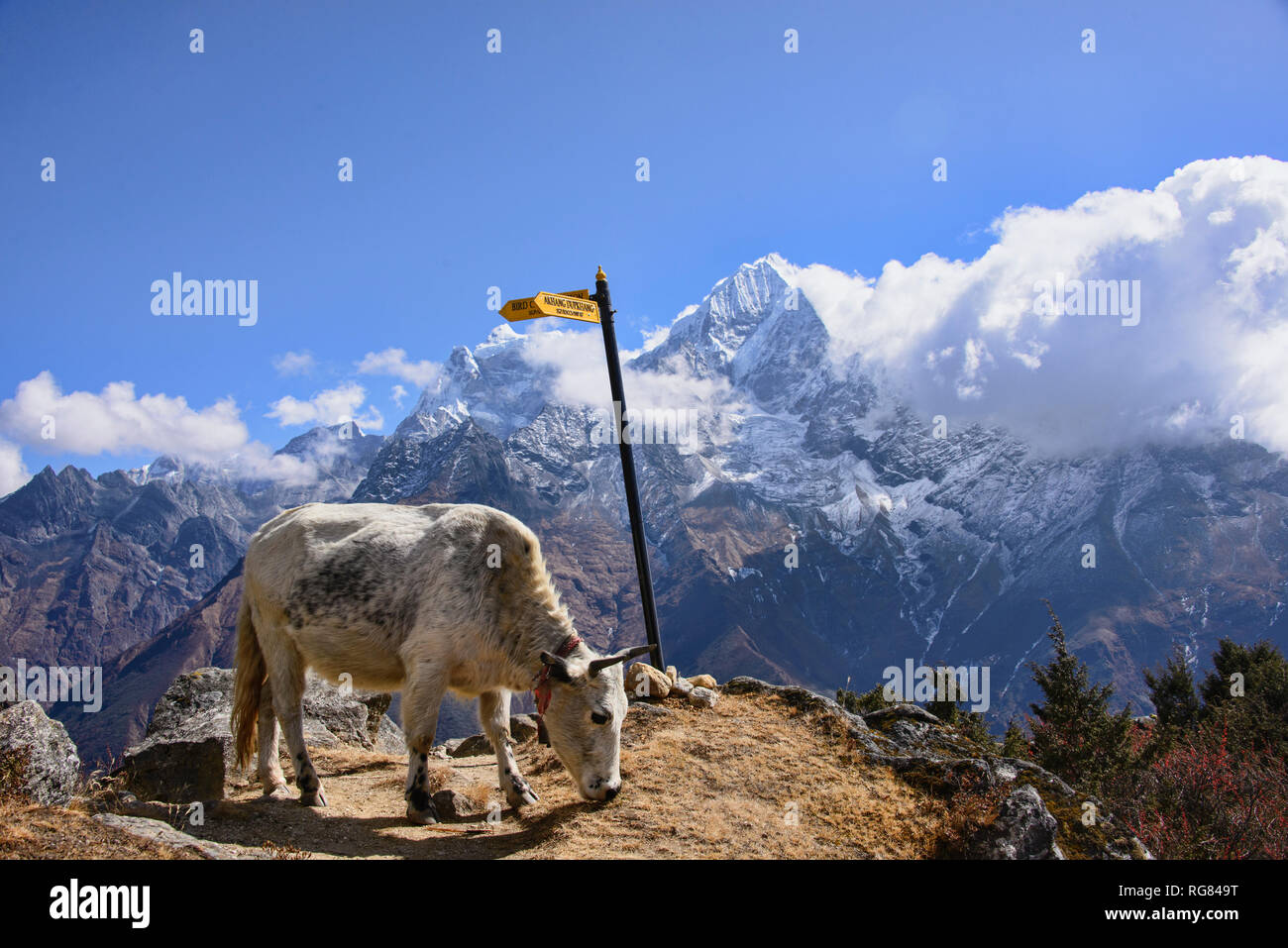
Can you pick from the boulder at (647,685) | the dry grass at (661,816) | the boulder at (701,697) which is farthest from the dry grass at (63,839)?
the boulder at (701,697)

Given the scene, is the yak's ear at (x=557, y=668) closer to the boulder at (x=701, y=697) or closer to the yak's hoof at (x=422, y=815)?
the yak's hoof at (x=422, y=815)

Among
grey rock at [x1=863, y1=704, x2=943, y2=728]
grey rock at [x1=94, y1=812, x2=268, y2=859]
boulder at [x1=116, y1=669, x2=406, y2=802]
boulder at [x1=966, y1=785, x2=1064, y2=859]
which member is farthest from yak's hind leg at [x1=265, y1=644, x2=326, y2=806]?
grey rock at [x1=863, y1=704, x2=943, y2=728]

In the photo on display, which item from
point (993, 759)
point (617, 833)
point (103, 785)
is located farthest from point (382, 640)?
point (993, 759)

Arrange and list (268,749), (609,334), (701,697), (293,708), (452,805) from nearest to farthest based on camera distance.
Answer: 1. (452,805)
2. (293,708)
3. (268,749)
4. (701,697)
5. (609,334)

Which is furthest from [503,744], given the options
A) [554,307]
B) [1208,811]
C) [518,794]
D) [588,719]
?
[1208,811]

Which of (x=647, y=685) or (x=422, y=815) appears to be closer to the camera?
(x=422, y=815)

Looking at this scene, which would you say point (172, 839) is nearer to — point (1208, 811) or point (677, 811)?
point (677, 811)

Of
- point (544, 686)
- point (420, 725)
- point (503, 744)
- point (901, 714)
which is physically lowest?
point (901, 714)

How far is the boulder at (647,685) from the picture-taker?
1343 cm

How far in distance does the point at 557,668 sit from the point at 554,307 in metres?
7.03

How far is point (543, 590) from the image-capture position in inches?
403

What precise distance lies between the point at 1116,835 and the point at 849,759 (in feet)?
10.1

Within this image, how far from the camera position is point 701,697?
1319cm

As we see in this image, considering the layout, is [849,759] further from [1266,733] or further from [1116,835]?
[1266,733]
